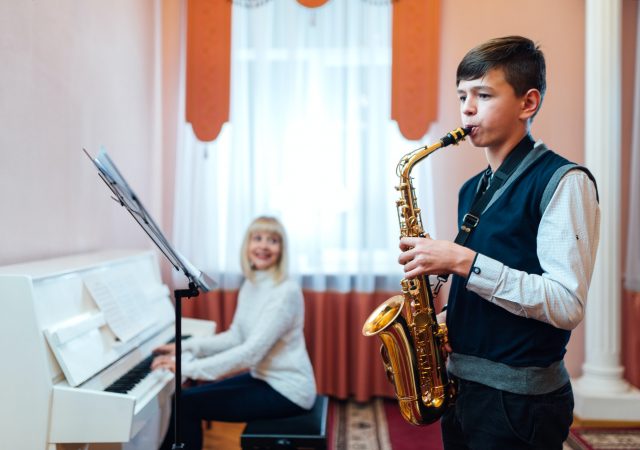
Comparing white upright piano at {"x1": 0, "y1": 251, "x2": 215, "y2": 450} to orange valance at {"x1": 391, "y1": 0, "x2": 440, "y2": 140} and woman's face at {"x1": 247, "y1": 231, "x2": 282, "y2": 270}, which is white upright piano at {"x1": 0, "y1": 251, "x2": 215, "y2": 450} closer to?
woman's face at {"x1": 247, "y1": 231, "x2": 282, "y2": 270}

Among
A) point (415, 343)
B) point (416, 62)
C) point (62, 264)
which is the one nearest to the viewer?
point (415, 343)

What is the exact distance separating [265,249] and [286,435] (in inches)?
34.4

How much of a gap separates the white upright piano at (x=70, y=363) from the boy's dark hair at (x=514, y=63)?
144 cm

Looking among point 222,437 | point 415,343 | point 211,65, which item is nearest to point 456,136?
point 415,343

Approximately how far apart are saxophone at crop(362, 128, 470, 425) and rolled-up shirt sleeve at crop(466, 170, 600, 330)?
356 millimetres

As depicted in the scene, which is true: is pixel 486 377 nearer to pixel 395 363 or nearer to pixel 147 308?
pixel 395 363

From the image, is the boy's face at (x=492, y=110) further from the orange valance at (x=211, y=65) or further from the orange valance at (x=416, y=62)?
the orange valance at (x=211, y=65)

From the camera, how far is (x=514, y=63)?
134 cm

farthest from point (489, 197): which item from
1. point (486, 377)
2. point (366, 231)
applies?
point (366, 231)

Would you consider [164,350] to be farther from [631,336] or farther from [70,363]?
[631,336]

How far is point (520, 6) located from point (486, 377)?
3.16 m

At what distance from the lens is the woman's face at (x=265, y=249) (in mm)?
2742

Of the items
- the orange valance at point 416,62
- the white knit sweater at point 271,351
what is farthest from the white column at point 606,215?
the white knit sweater at point 271,351

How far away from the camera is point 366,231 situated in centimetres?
373
